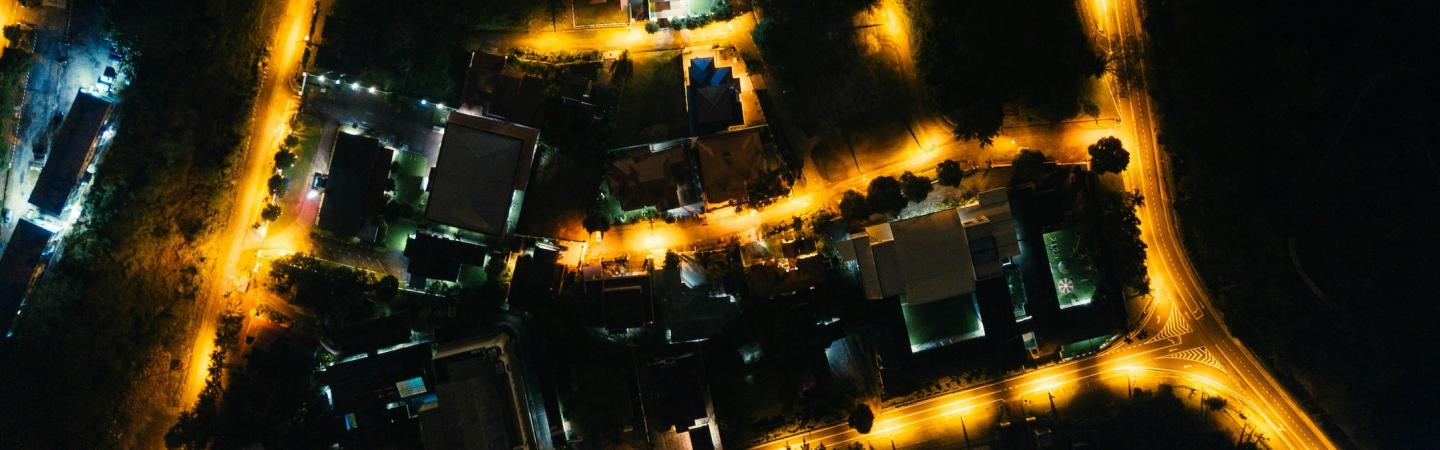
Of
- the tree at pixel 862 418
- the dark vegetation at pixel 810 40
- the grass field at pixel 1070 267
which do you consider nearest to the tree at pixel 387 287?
the dark vegetation at pixel 810 40

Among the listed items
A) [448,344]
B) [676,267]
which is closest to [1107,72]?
[676,267]

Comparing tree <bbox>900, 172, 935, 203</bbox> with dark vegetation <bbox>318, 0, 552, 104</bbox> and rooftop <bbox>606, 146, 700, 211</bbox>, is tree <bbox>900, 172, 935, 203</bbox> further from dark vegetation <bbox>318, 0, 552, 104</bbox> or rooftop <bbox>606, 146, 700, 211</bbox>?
dark vegetation <bbox>318, 0, 552, 104</bbox>

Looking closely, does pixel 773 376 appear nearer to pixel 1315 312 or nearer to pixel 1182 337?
pixel 1182 337

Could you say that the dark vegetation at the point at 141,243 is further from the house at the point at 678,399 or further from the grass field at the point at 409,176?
the house at the point at 678,399

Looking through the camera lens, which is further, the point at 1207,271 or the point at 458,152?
the point at 1207,271

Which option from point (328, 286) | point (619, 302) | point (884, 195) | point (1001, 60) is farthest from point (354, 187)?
point (1001, 60)

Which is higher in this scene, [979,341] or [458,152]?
[458,152]
